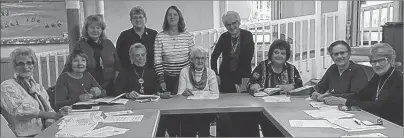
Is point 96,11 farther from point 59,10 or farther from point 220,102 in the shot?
point 220,102

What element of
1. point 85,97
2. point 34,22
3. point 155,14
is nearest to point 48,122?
point 85,97

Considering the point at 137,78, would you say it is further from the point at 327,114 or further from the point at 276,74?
the point at 327,114

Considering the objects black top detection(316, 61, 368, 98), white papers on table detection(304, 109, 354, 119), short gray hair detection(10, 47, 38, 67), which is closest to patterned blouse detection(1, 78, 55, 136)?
short gray hair detection(10, 47, 38, 67)

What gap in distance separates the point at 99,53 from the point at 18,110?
2.99 feet

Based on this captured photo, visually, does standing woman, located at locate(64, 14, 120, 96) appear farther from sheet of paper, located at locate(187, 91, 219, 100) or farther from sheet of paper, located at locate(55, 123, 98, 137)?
sheet of paper, located at locate(55, 123, 98, 137)

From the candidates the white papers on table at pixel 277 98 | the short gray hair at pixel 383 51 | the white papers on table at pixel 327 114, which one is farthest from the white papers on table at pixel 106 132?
the short gray hair at pixel 383 51

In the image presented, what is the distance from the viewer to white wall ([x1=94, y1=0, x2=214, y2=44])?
6184 mm

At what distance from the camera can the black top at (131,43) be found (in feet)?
10.5

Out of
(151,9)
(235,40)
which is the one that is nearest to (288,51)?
(235,40)

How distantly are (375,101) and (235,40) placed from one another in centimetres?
130

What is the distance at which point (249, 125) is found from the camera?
3.12 metres

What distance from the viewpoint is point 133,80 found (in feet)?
9.98

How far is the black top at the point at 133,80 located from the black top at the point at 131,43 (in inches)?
A: 5.6

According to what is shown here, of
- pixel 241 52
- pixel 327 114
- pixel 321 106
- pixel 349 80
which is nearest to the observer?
pixel 327 114
